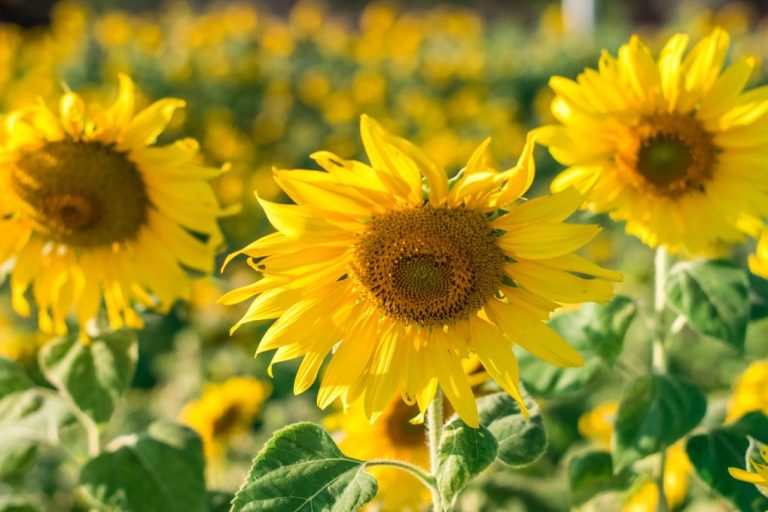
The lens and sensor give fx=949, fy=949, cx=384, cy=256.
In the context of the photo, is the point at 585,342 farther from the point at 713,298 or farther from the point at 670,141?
the point at 670,141

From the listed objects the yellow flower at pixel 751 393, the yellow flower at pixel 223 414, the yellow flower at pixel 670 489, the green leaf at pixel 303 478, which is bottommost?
the yellow flower at pixel 223 414

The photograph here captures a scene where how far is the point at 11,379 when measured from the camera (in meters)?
1.97

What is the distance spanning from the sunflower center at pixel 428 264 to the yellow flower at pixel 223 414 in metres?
1.42

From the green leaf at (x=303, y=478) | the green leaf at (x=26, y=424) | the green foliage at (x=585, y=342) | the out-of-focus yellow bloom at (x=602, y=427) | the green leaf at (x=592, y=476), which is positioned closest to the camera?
the green leaf at (x=303, y=478)

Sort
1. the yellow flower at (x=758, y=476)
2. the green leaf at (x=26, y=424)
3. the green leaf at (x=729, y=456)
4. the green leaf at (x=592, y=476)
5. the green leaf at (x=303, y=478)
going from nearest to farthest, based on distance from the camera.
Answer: the yellow flower at (x=758, y=476) → the green leaf at (x=303, y=478) → the green leaf at (x=729, y=456) → the green leaf at (x=592, y=476) → the green leaf at (x=26, y=424)

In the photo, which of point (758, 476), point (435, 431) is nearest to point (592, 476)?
point (435, 431)

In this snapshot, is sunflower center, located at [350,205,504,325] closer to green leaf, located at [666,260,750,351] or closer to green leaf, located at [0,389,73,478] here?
green leaf, located at [666,260,750,351]

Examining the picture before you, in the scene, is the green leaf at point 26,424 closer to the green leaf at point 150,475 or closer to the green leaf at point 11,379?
the green leaf at point 11,379

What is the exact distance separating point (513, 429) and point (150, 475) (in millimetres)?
702

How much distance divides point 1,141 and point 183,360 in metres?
1.87

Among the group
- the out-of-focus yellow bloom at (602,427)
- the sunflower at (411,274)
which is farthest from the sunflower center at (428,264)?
the out-of-focus yellow bloom at (602,427)

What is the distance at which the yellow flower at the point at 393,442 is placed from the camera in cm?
196

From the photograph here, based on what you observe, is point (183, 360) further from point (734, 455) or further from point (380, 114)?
point (380, 114)

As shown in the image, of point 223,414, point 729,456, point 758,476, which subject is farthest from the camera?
point 223,414
